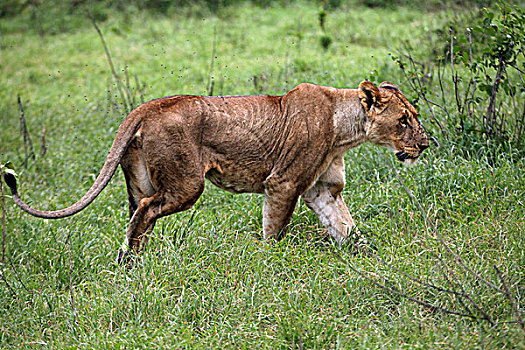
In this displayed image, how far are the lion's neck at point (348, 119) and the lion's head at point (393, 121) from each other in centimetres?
7

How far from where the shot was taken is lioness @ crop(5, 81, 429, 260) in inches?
181

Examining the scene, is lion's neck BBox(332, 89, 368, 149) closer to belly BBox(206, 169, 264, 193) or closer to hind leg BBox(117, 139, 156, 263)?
belly BBox(206, 169, 264, 193)

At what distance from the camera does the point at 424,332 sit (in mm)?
3658

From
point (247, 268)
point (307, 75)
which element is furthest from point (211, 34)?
point (247, 268)

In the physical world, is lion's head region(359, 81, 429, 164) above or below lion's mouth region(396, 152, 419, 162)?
above

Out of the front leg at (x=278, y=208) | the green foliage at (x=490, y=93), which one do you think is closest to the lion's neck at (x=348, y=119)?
the front leg at (x=278, y=208)

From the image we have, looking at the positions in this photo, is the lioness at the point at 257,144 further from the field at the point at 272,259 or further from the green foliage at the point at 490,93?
the green foliage at the point at 490,93

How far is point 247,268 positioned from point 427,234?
1.54 meters

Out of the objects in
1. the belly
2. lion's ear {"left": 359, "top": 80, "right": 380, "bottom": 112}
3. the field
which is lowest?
the field

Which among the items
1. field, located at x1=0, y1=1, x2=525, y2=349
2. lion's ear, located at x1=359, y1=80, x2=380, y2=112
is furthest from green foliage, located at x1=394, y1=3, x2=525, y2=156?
lion's ear, located at x1=359, y1=80, x2=380, y2=112

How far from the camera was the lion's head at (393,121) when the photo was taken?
16.1ft

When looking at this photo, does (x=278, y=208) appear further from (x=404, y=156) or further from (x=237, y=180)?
(x=404, y=156)

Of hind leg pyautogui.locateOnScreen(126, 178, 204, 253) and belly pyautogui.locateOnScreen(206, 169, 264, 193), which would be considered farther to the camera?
belly pyautogui.locateOnScreen(206, 169, 264, 193)

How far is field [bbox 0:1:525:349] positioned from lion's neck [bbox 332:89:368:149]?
836mm
